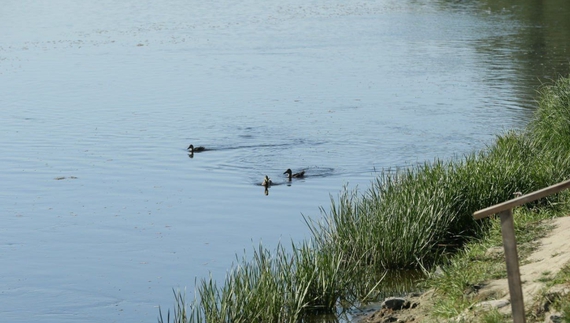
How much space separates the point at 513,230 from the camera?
5816 mm

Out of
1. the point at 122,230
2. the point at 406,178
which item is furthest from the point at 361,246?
the point at 122,230

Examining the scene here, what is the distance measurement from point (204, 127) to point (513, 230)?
14972 mm

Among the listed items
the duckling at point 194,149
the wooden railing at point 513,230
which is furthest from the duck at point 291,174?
the wooden railing at point 513,230

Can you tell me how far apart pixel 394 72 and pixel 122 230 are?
14801mm

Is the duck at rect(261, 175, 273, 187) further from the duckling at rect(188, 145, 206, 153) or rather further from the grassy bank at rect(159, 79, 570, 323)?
the grassy bank at rect(159, 79, 570, 323)

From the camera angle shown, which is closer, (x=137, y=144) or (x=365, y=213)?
(x=365, y=213)

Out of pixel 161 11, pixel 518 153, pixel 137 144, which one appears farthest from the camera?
pixel 161 11

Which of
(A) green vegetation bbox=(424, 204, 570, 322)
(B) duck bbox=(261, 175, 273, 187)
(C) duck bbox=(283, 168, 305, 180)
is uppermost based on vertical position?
(C) duck bbox=(283, 168, 305, 180)

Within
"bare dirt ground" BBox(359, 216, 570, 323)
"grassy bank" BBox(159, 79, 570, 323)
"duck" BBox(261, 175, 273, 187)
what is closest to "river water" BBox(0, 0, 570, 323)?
"duck" BBox(261, 175, 273, 187)

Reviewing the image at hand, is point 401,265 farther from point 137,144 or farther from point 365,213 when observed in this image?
point 137,144

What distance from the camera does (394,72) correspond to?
26.9m

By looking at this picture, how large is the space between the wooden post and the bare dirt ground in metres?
1.49

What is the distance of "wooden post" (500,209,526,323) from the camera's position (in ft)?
19.0

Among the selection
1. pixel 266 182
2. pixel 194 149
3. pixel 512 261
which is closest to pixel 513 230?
pixel 512 261
